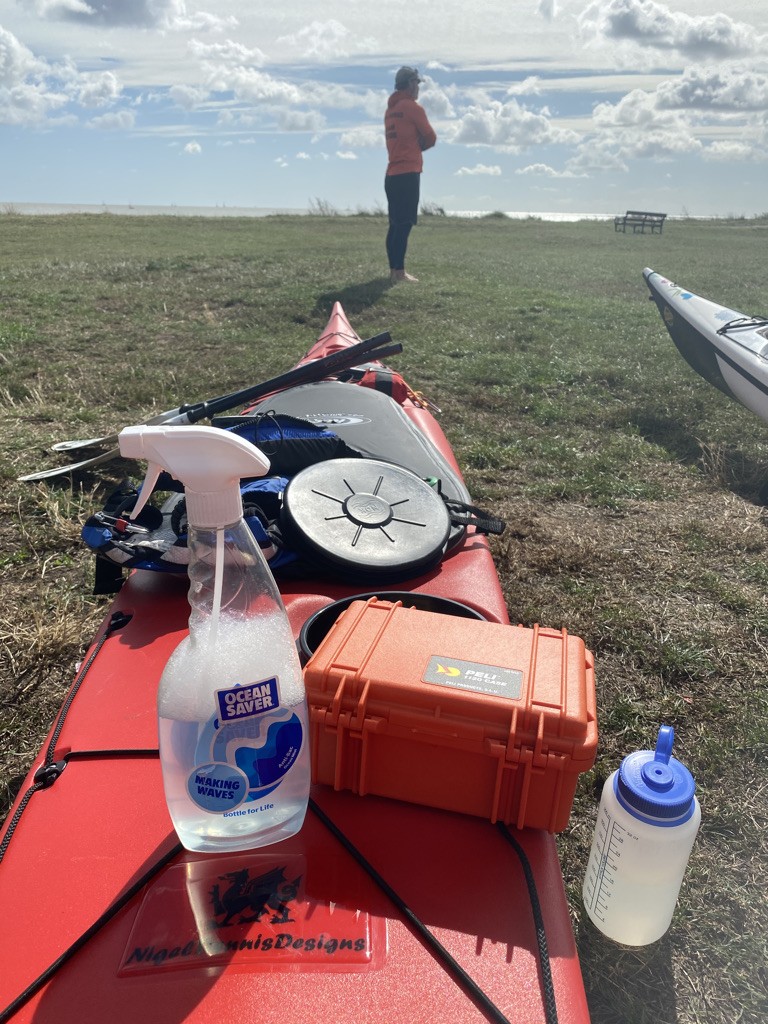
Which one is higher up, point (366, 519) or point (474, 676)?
point (474, 676)

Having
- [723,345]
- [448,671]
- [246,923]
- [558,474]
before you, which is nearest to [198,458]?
[448,671]

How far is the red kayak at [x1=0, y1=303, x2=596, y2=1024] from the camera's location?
1062 millimetres

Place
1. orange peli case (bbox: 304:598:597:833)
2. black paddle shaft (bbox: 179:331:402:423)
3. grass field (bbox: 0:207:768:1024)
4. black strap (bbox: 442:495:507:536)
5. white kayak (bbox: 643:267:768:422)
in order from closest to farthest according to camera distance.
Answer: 1. orange peli case (bbox: 304:598:597:833)
2. grass field (bbox: 0:207:768:1024)
3. black strap (bbox: 442:495:507:536)
4. black paddle shaft (bbox: 179:331:402:423)
5. white kayak (bbox: 643:267:768:422)

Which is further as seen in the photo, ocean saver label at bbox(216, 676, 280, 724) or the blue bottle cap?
the blue bottle cap

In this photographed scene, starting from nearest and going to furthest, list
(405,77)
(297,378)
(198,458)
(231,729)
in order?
(198,458) < (231,729) < (297,378) < (405,77)

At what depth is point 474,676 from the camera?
1.30 m

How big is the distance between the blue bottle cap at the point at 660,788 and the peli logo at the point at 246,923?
0.50 metres

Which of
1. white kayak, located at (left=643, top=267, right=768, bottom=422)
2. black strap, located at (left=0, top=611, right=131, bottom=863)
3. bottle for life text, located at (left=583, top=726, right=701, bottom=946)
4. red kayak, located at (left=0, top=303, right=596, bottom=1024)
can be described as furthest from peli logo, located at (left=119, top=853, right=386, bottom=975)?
white kayak, located at (left=643, top=267, right=768, bottom=422)

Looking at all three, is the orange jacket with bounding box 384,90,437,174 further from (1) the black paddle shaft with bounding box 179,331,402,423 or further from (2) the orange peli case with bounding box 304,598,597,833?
(2) the orange peli case with bounding box 304,598,597,833

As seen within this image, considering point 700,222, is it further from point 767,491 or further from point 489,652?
point 489,652

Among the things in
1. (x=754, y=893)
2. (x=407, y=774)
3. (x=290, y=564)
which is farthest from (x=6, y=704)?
(x=754, y=893)

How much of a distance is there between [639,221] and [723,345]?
2029cm

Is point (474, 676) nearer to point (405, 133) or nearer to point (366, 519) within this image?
point (366, 519)

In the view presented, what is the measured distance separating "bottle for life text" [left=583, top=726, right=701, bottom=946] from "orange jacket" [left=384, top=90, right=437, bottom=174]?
364 inches
